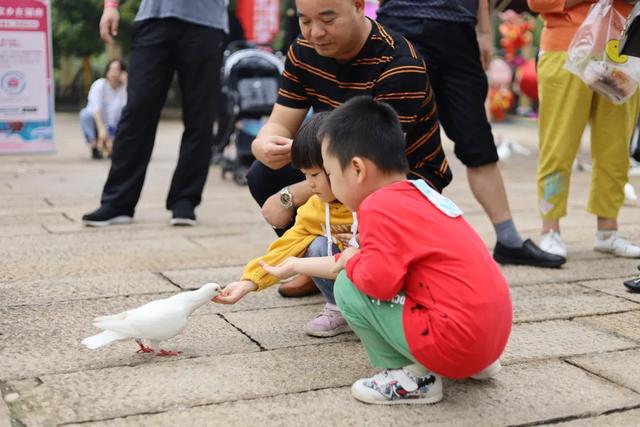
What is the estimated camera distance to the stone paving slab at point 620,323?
2808mm

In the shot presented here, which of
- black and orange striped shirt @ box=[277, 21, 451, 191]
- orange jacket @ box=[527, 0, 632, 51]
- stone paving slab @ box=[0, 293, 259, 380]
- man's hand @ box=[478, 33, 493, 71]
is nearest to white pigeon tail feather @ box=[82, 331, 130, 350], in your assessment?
stone paving slab @ box=[0, 293, 259, 380]

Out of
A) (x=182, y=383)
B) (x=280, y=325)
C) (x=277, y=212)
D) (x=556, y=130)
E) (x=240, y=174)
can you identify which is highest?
(x=556, y=130)

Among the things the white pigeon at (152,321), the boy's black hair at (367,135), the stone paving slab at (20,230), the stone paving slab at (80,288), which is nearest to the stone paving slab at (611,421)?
the boy's black hair at (367,135)

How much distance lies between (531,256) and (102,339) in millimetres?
2086

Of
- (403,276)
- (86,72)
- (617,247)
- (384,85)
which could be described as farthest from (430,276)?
(86,72)

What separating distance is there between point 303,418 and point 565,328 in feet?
3.84

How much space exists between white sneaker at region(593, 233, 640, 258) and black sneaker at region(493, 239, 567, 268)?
1.22 feet

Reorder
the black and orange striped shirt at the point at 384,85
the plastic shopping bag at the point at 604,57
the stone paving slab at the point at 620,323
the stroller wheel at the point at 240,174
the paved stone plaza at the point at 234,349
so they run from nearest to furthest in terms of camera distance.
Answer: the paved stone plaza at the point at 234,349, the black and orange striped shirt at the point at 384,85, the stone paving slab at the point at 620,323, the plastic shopping bag at the point at 604,57, the stroller wheel at the point at 240,174

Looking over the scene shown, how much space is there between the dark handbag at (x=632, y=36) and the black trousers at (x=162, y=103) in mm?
2270

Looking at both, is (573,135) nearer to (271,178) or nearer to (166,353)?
(271,178)

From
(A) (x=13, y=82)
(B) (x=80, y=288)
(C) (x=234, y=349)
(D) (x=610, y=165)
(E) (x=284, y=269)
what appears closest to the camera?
(E) (x=284, y=269)

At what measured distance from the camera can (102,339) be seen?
2.29m

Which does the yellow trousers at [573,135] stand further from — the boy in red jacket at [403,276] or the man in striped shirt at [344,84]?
the boy in red jacket at [403,276]

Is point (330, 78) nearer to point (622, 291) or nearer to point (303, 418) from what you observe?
point (303, 418)
